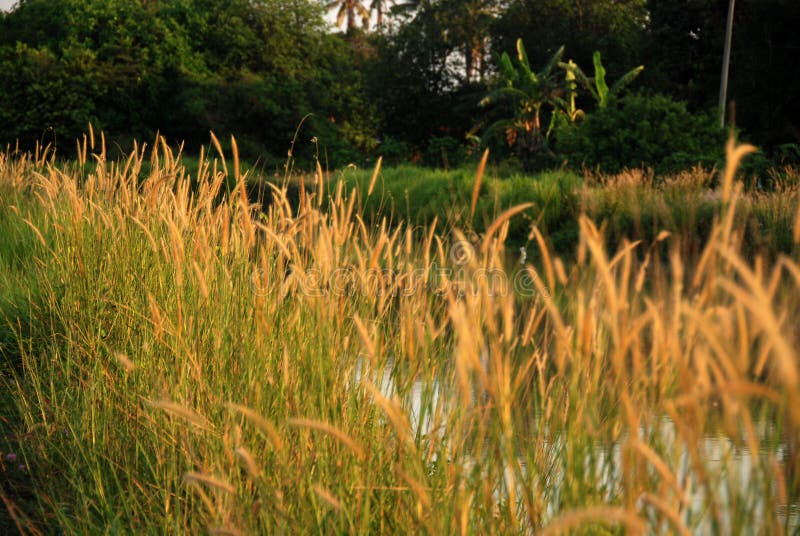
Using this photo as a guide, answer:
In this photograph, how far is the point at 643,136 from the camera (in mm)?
15797

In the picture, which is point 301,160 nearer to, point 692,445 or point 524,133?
point 524,133

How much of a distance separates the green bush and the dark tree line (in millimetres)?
4440

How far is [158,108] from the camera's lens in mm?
27047

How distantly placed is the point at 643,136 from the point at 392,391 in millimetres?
14657

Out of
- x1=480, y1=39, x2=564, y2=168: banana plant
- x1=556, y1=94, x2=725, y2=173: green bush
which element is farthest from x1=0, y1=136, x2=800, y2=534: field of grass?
x1=480, y1=39, x2=564, y2=168: banana plant

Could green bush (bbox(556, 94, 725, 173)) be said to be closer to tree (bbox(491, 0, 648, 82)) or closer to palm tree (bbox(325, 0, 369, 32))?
tree (bbox(491, 0, 648, 82))

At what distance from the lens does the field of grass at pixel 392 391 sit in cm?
114

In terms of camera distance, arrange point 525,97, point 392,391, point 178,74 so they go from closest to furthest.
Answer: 1. point 392,391
2. point 525,97
3. point 178,74

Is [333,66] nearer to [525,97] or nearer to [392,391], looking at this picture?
[525,97]

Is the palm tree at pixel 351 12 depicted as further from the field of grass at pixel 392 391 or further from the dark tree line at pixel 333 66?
the field of grass at pixel 392 391

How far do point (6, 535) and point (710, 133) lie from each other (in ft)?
51.7

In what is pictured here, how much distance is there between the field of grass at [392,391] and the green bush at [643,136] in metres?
12.9

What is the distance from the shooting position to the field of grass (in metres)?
1.14

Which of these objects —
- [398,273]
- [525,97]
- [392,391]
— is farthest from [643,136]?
[392,391]
